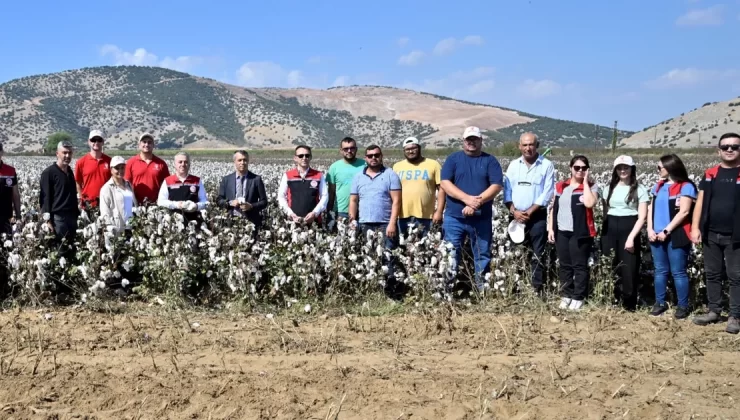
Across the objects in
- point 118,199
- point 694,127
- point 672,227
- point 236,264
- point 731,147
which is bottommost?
point 236,264

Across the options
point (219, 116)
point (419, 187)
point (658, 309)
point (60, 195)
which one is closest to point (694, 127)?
point (658, 309)

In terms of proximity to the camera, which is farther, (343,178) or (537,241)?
(343,178)

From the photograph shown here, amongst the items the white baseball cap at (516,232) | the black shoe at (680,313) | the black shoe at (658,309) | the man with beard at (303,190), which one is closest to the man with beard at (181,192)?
the man with beard at (303,190)

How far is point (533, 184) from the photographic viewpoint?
717 cm

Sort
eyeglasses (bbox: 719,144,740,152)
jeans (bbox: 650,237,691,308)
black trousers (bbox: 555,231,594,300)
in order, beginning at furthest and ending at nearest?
black trousers (bbox: 555,231,594,300) → jeans (bbox: 650,237,691,308) → eyeglasses (bbox: 719,144,740,152)

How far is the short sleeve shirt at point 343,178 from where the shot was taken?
785 cm

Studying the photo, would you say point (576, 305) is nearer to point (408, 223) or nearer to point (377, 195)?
point (408, 223)

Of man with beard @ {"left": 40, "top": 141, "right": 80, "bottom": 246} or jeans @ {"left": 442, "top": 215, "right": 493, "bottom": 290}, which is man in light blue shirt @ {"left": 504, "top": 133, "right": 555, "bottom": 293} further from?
man with beard @ {"left": 40, "top": 141, "right": 80, "bottom": 246}

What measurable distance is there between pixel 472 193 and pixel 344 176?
1.66m

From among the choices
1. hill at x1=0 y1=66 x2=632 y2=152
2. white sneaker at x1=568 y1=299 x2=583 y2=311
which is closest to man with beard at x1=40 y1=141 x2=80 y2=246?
white sneaker at x1=568 y1=299 x2=583 y2=311

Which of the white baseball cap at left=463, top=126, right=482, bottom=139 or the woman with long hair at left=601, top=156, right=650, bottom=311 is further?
the white baseball cap at left=463, top=126, right=482, bottom=139

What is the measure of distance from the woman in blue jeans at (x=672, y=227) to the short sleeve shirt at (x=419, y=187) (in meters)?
2.42

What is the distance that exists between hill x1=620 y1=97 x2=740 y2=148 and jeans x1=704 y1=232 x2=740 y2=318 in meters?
77.1

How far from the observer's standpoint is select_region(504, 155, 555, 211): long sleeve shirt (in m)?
7.14
